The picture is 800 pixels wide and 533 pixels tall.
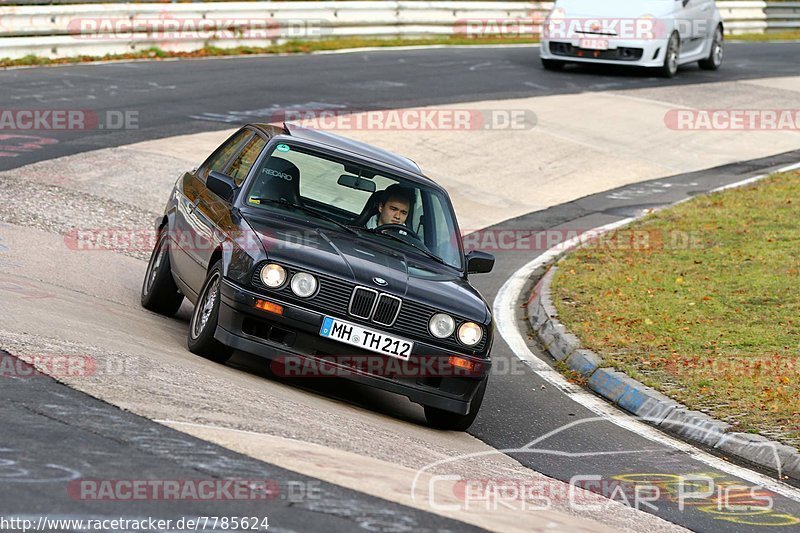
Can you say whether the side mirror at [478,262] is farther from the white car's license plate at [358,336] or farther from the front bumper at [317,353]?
the white car's license plate at [358,336]

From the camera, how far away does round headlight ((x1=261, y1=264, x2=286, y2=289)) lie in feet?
24.7

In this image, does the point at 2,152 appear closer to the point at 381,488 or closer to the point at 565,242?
the point at 565,242

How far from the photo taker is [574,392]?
9453 mm

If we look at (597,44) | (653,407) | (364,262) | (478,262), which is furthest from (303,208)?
(597,44)

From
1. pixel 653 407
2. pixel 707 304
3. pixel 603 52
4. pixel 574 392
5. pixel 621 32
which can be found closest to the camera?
pixel 653 407

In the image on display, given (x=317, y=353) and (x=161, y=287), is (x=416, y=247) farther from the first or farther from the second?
(x=161, y=287)

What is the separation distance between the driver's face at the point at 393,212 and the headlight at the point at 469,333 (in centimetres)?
128

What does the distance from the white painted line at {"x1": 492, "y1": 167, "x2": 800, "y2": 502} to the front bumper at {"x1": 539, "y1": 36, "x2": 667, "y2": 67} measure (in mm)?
10986

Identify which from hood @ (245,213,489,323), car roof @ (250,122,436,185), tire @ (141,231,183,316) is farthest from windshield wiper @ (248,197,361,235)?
→ tire @ (141,231,183,316)

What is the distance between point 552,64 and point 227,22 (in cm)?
665

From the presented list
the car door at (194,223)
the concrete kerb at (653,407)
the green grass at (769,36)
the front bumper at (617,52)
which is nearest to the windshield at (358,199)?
the car door at (194,223)

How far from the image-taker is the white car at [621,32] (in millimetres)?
24203

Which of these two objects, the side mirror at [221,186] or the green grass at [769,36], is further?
the green grass at [769,36]

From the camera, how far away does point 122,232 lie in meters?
12.8
